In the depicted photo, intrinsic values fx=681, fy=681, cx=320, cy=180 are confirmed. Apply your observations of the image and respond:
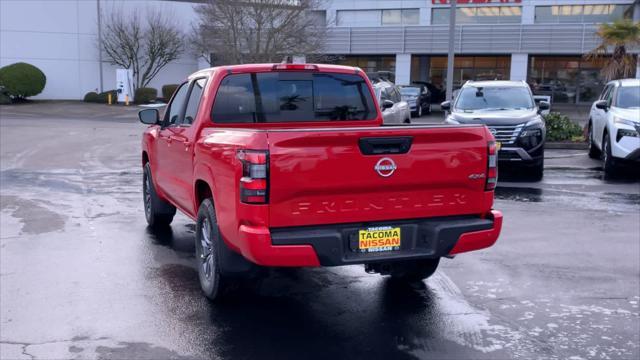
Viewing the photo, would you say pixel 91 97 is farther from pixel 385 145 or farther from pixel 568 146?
pixel 385 145

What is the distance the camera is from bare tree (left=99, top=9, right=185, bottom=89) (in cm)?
4228

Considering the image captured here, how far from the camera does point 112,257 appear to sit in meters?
7.18

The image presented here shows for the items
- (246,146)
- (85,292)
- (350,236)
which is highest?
(246,146)

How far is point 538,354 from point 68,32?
1681 inches

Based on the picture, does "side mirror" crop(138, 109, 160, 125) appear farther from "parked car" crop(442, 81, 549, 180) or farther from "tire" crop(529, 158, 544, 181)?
"tire" crop(529, 158, 544, 181)

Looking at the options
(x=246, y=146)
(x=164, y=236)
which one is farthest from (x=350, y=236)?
(x=164, y=236)

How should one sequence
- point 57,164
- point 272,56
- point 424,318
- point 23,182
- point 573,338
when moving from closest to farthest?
1. point 573,338
2. point 424,318
3. point 23,182
4. point 57,164
5. point 272,56

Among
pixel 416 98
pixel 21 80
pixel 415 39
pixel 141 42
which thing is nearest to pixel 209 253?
pixel 416 98

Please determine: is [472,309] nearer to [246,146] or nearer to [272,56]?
[246,146]

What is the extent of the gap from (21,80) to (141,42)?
7800 millimetres

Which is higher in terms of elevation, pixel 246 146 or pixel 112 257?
pixel 246 146

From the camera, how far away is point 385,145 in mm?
4828

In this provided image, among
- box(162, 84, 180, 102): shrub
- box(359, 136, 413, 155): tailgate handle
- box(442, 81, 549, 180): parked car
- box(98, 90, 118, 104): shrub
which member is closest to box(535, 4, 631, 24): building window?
box(162, 84, 180, 102): shrub

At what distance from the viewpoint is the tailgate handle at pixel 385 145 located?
4770 millimetres
